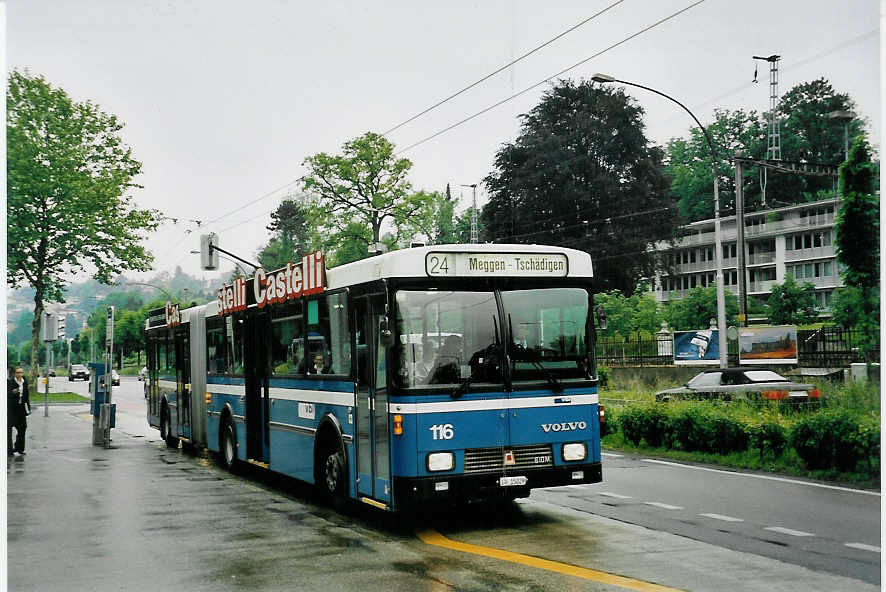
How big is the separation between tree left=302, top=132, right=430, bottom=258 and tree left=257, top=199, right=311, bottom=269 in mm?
14489

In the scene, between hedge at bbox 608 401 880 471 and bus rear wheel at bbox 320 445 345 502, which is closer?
bus rear wheel at bbox 320 445 345 502

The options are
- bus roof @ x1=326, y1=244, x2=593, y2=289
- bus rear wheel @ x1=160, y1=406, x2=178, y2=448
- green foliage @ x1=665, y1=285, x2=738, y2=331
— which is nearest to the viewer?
bus roof @ x1=326, y1=244, x2=593, y2=289

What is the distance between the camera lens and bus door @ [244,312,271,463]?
48.3ft

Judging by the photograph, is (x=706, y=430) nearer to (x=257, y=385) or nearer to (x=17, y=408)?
(x=257, y=385)

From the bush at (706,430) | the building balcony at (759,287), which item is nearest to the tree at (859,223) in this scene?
the bush at (706,430)

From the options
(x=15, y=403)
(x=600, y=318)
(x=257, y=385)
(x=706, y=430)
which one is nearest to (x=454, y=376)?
(x=600, y=318)

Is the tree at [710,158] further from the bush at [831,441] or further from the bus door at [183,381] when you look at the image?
the bush at [831,441]

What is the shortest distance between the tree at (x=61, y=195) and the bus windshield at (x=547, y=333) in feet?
86.6

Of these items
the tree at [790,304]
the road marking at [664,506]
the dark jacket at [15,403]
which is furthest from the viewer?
the tree at [790,304]

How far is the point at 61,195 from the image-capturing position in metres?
37.9

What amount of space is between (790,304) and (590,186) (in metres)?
14.4

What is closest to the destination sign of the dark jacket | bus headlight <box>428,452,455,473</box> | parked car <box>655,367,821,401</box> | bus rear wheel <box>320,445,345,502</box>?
bus headlight <box>428,452,455,473</box>

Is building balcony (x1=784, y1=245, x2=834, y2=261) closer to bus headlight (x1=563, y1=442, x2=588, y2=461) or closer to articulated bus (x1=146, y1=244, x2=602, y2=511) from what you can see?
Answer: articulated bus (x1=146, y1=244, x2=602, y2=511)

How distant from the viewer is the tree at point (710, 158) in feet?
245
